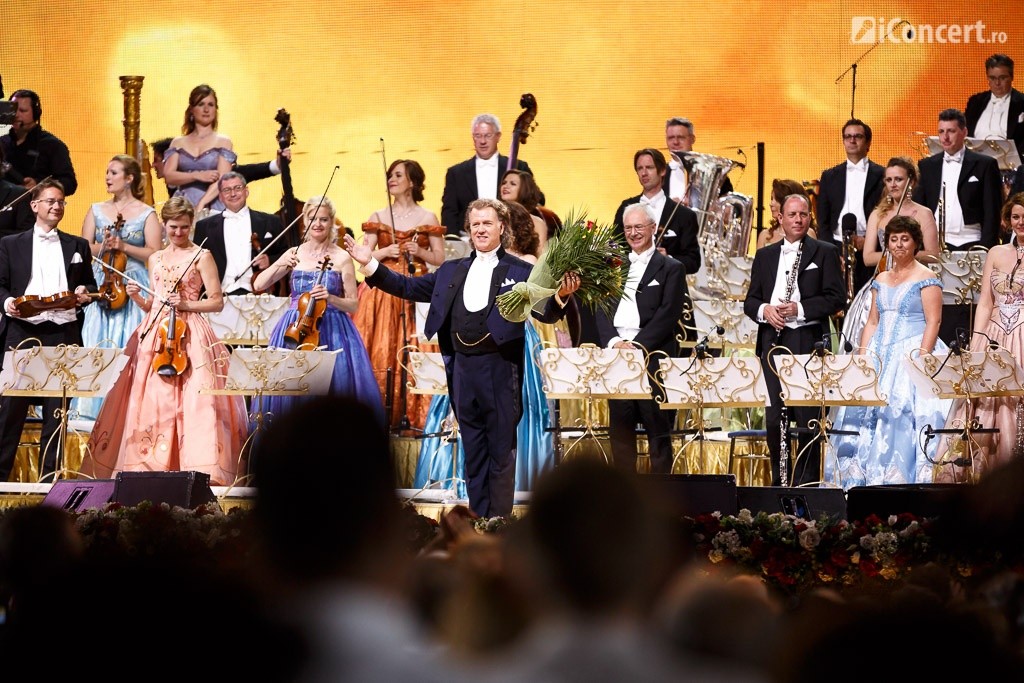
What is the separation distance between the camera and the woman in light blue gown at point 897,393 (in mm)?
7129

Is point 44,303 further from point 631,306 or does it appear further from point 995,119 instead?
point 995,119

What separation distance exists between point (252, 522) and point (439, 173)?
35.9 ft

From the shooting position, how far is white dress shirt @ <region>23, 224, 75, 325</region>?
745cm

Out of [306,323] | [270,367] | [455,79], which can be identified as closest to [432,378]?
[306,323]

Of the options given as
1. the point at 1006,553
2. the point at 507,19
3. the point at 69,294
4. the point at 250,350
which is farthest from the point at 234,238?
the point at 1006,553

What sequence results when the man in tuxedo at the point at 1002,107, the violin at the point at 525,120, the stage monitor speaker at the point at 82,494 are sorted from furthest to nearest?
1. the man in tuxedo at the point at 1002,107
2. the violin at the point at 525,120
3. the stage monitor speaker at the point at 82,494

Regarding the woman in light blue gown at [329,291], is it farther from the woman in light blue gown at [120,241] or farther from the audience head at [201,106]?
the audience head at [201,106]

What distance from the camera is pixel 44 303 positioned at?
7.26 meters

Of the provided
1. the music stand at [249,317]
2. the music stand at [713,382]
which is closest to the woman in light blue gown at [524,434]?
the music stand at [713,382]

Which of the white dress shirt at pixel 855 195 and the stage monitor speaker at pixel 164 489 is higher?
the white dress shirt at pixel 855 195

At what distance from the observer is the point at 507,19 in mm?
→ 12320

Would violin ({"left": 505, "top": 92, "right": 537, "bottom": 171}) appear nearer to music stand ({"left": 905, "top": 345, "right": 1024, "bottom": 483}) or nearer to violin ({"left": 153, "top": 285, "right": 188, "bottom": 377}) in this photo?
violin ({"left": 153, "top": 285, "right": 188, "bottom": 377})

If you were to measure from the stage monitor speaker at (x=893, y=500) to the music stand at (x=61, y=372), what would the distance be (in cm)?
388

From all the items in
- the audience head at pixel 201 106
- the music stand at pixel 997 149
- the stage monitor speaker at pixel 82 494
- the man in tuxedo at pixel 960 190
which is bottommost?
the stage monitor speaker at pixel 82 494
